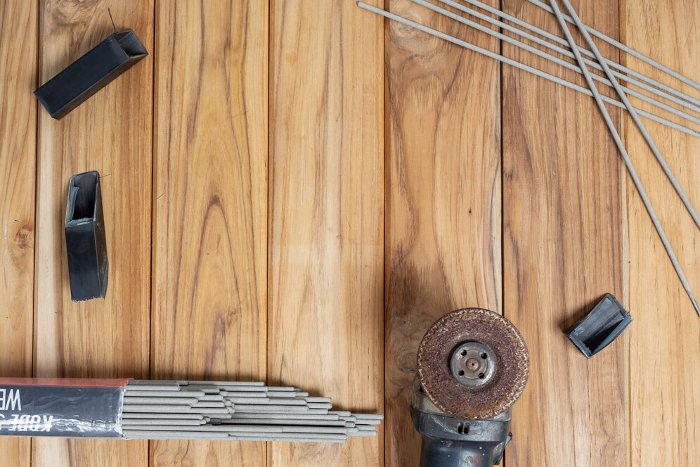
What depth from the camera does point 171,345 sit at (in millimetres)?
962

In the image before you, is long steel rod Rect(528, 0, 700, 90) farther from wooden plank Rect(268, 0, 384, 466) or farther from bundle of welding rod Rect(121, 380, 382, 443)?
bundle of welding rod Rect(121, 380, 382, 443)

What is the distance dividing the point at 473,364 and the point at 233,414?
0.35 metres

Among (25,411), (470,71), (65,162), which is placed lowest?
(25,411)

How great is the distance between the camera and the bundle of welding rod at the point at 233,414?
879mm

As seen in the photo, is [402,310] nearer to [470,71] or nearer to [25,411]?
[470,71]

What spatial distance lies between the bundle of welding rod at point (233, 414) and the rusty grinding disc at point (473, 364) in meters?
0.18

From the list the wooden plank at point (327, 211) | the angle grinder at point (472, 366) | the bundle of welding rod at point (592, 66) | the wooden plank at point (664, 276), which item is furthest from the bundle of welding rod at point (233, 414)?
the bundle of welding rod at point (592, 66)

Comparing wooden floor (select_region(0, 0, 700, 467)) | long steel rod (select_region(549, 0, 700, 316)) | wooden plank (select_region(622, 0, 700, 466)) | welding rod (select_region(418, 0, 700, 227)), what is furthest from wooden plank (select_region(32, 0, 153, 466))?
wooden plank (select_region(622, 0, 700, 466))

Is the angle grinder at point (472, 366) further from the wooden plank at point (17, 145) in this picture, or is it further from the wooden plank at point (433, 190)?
the wooden plank at point (17, 145)

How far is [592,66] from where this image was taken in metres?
0.97

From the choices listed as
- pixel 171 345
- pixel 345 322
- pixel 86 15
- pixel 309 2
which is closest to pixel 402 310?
pixel 345 322

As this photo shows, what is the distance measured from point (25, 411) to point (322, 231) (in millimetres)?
471

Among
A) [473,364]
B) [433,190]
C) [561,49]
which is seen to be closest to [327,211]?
[433,190]

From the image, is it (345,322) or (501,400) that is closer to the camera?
(501,400)
